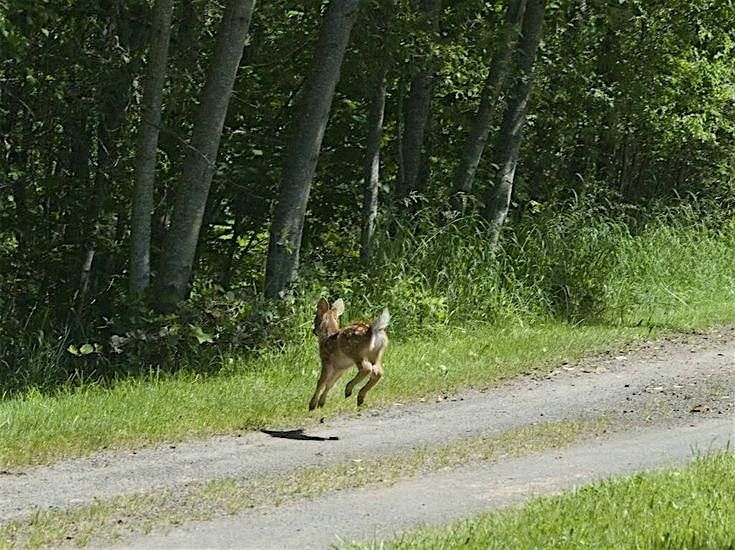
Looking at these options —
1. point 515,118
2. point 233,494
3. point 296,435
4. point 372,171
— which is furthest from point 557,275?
point 233,494

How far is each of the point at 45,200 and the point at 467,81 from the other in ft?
19.0

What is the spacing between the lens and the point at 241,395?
11133 millimetres

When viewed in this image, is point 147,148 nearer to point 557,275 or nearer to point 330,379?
point 330,379

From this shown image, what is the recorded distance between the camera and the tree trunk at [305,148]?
1396cm

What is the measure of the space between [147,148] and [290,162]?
68.8 inches

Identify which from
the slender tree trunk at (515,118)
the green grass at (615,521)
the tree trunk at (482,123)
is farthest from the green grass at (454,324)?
the green grass at (615,521)

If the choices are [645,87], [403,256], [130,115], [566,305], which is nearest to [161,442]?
[130,115]

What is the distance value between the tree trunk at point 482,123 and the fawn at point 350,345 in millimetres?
7550

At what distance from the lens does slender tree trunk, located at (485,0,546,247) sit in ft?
59.9

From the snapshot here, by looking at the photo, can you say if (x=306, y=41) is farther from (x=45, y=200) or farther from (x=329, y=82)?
(x=45, y=200)

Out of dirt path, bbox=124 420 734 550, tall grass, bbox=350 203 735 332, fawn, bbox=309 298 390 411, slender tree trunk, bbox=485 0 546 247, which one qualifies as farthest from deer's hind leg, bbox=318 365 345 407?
slender tree trunk, bbox=485 0 546 247

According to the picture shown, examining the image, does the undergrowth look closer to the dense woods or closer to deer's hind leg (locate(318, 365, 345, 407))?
the dense woods

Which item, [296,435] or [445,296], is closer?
[296,435]

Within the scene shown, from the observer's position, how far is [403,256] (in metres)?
15.8
